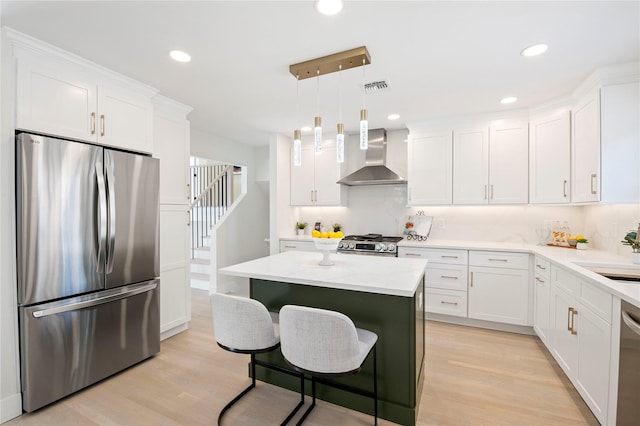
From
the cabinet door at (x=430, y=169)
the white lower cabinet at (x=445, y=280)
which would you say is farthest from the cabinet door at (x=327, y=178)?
the white lower cabinet at (x=445, y=280)

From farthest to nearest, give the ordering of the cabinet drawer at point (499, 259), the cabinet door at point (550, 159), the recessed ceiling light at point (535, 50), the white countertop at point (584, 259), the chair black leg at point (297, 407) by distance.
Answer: the cabinet drawer at point (499, 259), the cabinet door at point (550, 159), the recessed ceiling light at point (535, 50), the chair black leg at point (297, 407), the white countertop at point (584, 259)

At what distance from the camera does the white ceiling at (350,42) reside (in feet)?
5.69

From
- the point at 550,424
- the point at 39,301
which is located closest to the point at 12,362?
the point at 39,301

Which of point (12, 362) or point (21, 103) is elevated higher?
point (21, 103)

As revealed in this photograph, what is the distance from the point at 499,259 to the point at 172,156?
3.81 metres

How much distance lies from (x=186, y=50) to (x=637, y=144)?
141 inches

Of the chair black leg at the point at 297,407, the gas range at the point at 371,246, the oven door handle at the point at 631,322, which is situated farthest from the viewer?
the gas range at the point at 371,246

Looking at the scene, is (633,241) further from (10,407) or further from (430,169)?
(10,407)

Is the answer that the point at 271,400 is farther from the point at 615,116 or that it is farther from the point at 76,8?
the point at 615,116

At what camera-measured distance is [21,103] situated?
1.99 meters

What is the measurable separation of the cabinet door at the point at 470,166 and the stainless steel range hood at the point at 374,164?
762mm

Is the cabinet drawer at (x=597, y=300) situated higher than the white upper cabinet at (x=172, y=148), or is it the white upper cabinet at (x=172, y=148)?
the white upper cabinet at (x=172, y=148)

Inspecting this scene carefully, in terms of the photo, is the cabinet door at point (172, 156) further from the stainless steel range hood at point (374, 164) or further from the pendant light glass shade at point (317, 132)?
the stainless steel range hood at point (374, 164)

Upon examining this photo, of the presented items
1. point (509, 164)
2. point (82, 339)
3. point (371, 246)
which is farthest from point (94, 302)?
point (509, 164)
